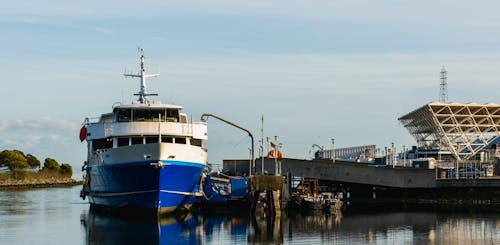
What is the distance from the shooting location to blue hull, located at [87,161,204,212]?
65500 mm

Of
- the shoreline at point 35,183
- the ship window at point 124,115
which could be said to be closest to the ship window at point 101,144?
the ship window at point 124,115

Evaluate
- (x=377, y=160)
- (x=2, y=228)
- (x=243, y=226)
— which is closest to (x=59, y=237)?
(x=2, y=228)

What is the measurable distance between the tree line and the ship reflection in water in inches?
3373

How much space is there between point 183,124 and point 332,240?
21.2m

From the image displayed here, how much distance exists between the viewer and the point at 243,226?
63312 millimetres

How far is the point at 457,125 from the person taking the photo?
12825 cm

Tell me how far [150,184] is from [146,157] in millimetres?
2107

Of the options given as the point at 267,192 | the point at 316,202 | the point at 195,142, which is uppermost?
the point at 195,142

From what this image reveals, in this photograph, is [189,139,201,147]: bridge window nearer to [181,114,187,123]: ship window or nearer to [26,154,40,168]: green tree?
[181,114,187,123]: ship window

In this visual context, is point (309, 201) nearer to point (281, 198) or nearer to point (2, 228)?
point (281, 198)

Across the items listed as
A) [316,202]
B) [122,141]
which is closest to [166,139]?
[122,141]

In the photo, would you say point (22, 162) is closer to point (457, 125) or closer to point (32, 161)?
point (32, 161)

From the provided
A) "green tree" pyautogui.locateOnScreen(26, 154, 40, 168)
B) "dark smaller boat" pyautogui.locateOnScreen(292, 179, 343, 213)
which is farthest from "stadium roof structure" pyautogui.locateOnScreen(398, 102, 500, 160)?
"green tree" pyautogui.locateOnScreen(26, 154, 40, 168)

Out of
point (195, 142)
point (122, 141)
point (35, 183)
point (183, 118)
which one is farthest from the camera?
point (35, 183)
